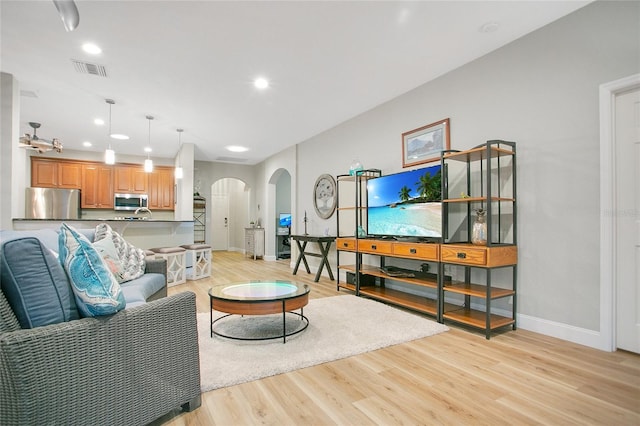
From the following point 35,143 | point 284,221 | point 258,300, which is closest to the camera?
point 258,300

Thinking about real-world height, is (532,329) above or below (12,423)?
below

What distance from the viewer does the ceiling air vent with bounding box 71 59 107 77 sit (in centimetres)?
328

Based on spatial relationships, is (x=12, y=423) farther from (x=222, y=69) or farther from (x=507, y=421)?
(x=222, y=69)

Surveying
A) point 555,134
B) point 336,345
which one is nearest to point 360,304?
point 336,345

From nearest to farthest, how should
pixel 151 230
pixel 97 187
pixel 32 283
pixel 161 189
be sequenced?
pixel 32 283, pixel 151 230, pixel 97 187, pixel 161 189

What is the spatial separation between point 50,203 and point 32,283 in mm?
7007

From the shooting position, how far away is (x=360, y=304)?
12.2 feet

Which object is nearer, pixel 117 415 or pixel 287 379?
pixel 117 415

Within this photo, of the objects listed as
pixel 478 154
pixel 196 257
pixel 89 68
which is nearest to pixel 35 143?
pixel 89 68

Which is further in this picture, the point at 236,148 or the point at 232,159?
the point at 232,159

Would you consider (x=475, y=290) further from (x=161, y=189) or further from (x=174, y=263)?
(x=161, y=189)

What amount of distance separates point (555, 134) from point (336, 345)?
258 centimetres

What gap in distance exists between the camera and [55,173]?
696cm

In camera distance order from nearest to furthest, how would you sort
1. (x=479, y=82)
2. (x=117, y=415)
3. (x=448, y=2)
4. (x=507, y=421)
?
(x=117, y=415)
(x=507, y=421)
(x=448, y=2)
(x=479, y=82)
